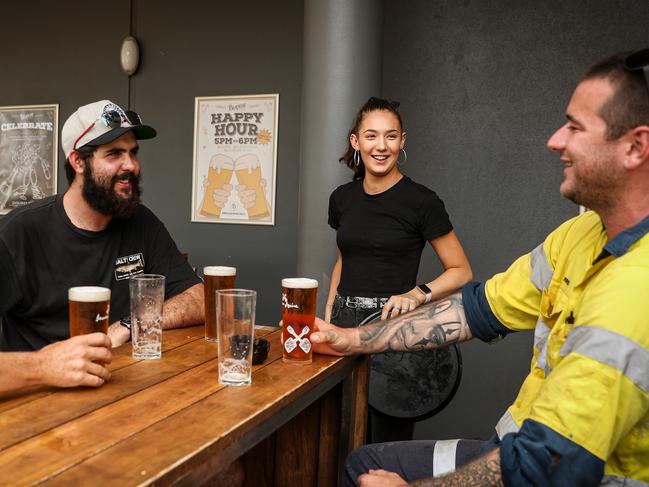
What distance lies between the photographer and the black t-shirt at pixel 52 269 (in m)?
1.91

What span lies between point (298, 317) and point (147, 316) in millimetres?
388

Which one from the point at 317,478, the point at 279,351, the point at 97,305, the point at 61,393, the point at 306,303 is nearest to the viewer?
the point at 61,393

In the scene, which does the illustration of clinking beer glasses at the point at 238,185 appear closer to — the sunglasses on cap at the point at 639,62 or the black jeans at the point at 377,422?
the black jeans at the point at 377,422

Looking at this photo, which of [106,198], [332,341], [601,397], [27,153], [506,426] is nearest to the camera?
[601,397]

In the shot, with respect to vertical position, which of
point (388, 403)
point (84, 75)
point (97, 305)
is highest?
point (84, 75)

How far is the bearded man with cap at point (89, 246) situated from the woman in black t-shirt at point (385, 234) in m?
0.66

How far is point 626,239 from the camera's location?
1.17 metres

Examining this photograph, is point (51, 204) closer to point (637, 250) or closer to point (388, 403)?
point (388, 403)

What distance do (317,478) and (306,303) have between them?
0.71 meters

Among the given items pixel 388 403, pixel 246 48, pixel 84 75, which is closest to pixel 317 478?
pixel 388 403

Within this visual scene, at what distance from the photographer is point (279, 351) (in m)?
1.64

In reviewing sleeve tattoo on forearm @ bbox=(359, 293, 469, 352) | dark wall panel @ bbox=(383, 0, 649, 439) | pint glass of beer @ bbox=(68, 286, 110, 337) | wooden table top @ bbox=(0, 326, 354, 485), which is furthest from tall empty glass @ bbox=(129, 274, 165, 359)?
dark wall panel @ bbox=(383, 0, 649, 439)

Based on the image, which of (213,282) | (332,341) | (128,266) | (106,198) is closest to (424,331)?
(332,341)

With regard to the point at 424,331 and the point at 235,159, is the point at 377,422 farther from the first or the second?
the point at 235,159
